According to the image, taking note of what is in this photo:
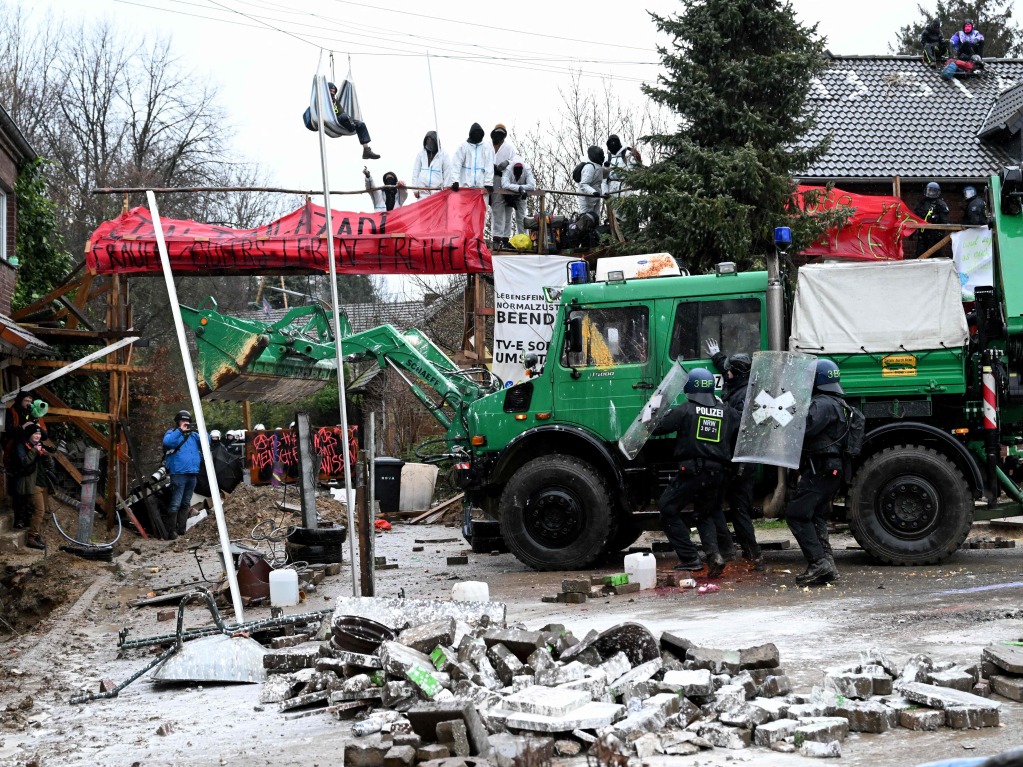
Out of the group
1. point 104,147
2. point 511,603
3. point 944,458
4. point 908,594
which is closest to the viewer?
point 908,594

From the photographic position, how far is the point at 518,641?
Answer: 22.0 ft

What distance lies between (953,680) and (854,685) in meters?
0.52

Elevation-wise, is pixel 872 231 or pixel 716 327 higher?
pixel 872 231

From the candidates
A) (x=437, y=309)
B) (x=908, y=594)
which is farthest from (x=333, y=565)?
(x=437, y=309)

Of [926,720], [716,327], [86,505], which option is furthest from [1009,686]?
[86,505]

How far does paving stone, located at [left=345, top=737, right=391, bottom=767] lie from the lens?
5273 millimetres

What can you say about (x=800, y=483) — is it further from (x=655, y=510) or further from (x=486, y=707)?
(x=486, y=707)

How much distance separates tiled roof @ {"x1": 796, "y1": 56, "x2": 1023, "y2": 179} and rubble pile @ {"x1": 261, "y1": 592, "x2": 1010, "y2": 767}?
1741 cm

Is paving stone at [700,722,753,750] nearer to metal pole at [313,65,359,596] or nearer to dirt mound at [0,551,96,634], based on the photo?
metal pole at [313,65,359,596]

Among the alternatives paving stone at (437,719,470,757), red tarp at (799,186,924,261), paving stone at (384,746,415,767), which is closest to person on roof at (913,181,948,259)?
red tarp at (799,186,924,261)

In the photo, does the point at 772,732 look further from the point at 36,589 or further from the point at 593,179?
the point at 593,179

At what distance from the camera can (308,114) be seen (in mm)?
10531

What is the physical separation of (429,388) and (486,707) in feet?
26.0

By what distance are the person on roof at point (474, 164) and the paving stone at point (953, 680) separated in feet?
40.6
